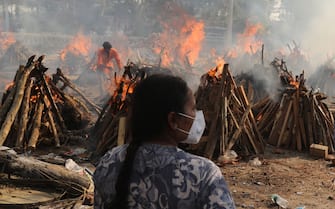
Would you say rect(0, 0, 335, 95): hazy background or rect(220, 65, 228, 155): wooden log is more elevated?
rect(0, 0, 335, 95): hazy background

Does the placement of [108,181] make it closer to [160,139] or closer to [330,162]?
[160,139]

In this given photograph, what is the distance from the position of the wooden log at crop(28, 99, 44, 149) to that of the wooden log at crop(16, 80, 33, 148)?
158mm

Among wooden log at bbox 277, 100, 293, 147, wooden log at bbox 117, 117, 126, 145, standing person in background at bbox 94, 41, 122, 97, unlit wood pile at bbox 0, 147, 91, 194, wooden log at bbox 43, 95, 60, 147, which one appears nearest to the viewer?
unlit wood pile at bbox 0, 147, 91, 194

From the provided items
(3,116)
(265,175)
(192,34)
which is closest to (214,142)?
(265,175)

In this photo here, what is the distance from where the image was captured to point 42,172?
5.20m

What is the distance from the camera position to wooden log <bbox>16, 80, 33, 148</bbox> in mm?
7894

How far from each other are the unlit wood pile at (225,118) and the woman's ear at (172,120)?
611cm

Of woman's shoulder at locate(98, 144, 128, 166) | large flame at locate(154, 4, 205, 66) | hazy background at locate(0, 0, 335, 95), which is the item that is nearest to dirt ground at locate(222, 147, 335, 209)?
woman's shoulder at locate(98, 144, 128, 166)

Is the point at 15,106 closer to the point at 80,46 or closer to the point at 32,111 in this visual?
the point at 32,111

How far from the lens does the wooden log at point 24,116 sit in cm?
789

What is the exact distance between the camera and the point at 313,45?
97.1ft

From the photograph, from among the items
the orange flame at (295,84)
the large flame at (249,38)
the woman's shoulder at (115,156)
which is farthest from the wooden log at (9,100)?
the large flame at (249,38)

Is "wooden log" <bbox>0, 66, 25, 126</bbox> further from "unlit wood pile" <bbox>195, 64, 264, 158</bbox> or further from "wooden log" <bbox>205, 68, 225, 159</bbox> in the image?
"wooden log" <bbox>205, 68, 225, 159</bbox>

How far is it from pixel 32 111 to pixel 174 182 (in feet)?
23.9
